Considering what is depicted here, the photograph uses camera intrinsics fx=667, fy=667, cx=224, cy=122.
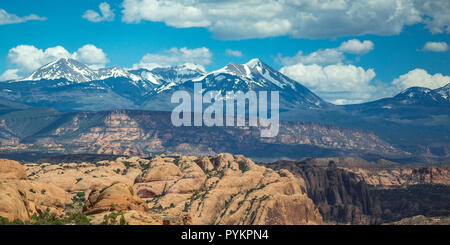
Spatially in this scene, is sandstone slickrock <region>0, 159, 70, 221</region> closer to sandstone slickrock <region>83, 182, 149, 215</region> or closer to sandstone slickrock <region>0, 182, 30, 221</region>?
sandstone slickrock <region>0, 182, 30, 221</region>

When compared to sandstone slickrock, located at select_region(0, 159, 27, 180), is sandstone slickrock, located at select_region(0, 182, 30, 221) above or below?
below

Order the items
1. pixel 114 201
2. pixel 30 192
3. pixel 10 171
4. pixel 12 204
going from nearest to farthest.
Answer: pixel 12 204
pixel 114 201
pixel 30 192
pixel 10 171

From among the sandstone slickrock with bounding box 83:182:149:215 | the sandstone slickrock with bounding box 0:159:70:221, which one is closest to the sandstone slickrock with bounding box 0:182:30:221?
the sandstone slickrock with bounding box 0:159:70:221

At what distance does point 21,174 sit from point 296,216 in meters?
→ 85.4

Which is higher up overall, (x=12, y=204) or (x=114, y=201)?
(x=12, y=204)

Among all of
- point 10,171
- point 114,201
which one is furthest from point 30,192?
point 114,201

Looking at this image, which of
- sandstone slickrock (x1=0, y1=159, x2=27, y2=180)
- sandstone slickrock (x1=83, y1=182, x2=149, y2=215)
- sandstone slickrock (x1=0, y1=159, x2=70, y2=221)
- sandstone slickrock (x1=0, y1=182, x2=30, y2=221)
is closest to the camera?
sandstone slickrock (x1=0, y1=182, x2=30, y2=221)

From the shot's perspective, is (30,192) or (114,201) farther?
(30,192)

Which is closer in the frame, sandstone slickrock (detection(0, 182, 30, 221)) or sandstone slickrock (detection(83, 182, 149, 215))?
sandstone slickrock (detection(0, 182, 30, 221))

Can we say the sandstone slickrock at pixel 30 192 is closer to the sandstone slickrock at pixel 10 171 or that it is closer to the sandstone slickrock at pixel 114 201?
the sandstone slickrock at pixel 10 171

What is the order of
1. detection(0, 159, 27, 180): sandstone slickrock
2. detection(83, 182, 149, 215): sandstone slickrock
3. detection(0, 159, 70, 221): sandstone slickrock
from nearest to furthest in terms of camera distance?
detection(83, 182, 149, 215): sandstone slickrock < detection(0, 159, 70, 221): sandstone slickrock < detection(0, 159, 27, 180): sandstone slickrock

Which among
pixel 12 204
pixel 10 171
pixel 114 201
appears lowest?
pixel 114 201

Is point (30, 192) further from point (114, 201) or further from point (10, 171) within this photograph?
point (114, 201)
